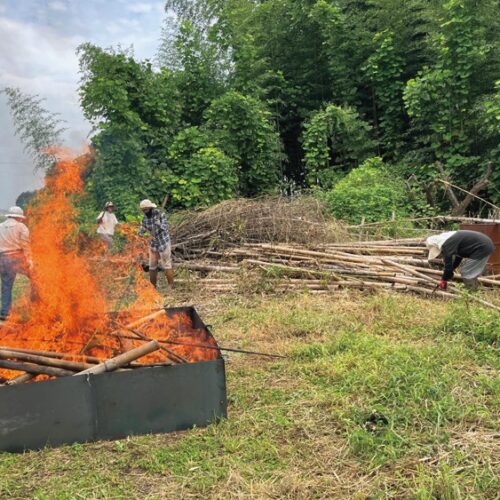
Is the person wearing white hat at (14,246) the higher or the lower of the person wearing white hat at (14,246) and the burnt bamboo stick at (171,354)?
the higher

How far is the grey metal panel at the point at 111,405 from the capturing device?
3.56m

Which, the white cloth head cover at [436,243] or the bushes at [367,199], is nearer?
the white cloth head cover at [436,243]

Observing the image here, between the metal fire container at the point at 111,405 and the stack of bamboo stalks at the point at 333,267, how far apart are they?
171 inches

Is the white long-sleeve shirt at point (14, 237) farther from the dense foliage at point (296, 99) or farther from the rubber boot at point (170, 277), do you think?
the dense foliage at point (296, 99)

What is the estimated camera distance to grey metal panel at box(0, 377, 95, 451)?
139 inches

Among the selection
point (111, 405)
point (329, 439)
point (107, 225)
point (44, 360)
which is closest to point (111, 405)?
point (111, 405)

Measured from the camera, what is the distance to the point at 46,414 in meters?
3.60

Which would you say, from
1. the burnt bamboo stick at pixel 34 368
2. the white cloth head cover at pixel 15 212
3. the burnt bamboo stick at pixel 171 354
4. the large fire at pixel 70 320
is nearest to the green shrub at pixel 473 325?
the large fire at pixel 70 320

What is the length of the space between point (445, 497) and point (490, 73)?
14515mm

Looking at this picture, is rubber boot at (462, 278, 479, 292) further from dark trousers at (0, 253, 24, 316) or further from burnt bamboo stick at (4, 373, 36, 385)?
dark trousers at (0, 253, 24, 316)

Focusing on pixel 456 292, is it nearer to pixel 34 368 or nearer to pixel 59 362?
pixel 59 362

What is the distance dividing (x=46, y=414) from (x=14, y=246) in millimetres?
4081

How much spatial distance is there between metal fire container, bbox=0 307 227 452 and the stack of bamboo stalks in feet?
14.2

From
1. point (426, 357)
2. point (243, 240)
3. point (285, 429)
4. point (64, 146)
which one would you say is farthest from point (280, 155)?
point (285, 429)
